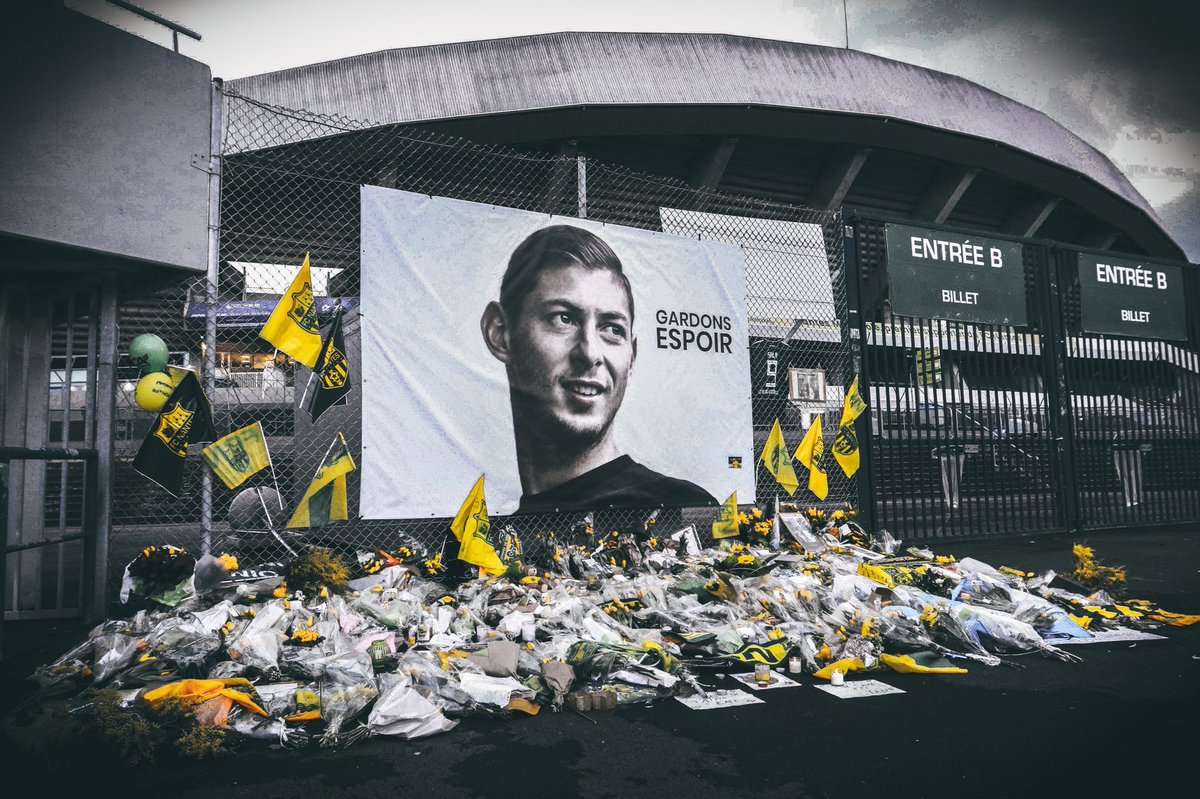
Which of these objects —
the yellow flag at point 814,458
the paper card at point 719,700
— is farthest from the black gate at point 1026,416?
the paper card at point 719,700

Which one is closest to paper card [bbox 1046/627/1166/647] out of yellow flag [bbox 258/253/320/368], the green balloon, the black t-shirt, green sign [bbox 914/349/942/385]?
the black t-shirt

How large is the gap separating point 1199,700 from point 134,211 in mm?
6042

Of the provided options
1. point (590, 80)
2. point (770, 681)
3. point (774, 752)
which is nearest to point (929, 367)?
point (770, 681)

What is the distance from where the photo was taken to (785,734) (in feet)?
9.06

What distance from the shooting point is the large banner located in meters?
4.96

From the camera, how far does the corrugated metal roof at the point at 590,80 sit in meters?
13.4

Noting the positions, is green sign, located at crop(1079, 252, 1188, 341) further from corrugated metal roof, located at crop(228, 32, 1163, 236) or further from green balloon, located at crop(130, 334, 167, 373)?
green balloon, located at crop(130, 334, 167, 373)

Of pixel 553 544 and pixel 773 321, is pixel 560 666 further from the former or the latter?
pixel 773 321

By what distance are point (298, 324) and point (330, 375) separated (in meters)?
0.38

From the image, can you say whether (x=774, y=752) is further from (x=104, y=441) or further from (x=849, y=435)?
(x=849, y=435)

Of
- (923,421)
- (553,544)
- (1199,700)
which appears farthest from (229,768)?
(923,421)

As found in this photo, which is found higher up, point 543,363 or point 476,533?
point 543,363

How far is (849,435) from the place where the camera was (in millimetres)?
6617

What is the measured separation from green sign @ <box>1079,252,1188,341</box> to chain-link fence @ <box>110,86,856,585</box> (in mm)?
2908
